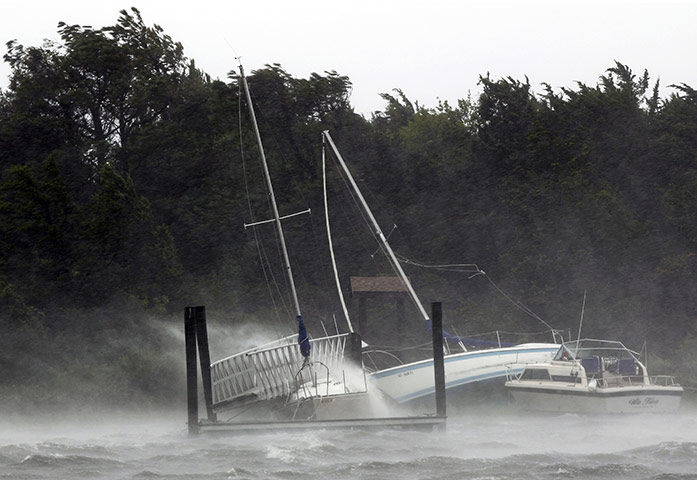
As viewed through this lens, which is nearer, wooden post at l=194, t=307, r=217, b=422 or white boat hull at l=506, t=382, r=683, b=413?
wooden post at l=194, t=307, r=217, b=422

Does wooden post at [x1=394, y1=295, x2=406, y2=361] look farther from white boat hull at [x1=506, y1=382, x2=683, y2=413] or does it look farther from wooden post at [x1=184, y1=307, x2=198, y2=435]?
wooden post at [x1=184, y1=307, x2=198, y2=435]

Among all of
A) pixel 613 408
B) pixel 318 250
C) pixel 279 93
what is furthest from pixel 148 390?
pixel 279 93

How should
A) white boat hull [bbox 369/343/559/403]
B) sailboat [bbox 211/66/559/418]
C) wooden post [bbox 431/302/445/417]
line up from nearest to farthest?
wooden post [bbox 431/302/445/417], sailboat [bbox 211/66/559/418], white boat hull [bbox 369/343/559/403]

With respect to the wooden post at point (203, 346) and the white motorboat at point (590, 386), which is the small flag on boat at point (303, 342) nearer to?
the wooden post at point (203, 346)

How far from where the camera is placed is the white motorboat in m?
30.9

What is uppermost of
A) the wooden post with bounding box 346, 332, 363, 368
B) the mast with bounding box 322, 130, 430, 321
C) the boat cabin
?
the mast with bounding box 322, 130, 430, 321

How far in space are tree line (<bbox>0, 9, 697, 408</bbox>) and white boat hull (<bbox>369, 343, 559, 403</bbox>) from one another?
7565 mm

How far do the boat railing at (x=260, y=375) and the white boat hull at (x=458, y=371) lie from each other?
296 cm

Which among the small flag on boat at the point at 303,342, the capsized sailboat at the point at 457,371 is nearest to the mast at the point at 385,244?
the capsized sailboat at the point at 457,371

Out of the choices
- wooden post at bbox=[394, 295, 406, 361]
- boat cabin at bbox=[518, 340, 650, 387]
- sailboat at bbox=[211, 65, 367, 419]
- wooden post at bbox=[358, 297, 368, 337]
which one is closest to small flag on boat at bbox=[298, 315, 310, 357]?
sailboat at bbox=[211, 65, 367, 419]

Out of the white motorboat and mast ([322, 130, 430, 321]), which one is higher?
mast ([322, 130, 430, 321])

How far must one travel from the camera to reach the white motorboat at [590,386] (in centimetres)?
3094

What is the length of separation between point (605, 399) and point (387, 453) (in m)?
8.34

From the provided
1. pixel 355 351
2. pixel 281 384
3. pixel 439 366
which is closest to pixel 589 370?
pixel 439 366
